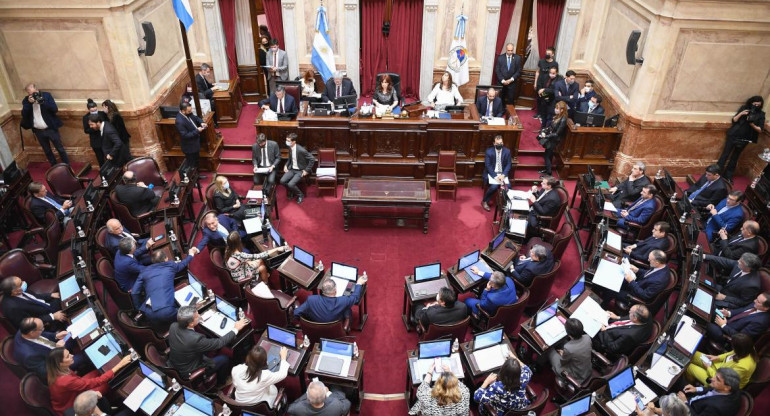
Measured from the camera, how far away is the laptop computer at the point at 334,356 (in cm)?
639

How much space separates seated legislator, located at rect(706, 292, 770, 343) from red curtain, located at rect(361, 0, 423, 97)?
906cm

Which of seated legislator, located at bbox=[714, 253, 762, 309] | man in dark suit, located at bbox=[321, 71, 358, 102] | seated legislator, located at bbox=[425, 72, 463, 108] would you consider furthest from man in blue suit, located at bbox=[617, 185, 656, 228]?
man in dark suit, located at bbox=[321, 71, 358, 102]

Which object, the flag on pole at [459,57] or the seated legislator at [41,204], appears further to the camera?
the flag on pole at [459,57]

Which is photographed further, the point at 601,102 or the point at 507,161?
the point at 601,102

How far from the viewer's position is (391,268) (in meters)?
9.13

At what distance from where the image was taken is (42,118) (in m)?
10.2

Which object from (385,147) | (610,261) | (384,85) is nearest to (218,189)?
(385,147)

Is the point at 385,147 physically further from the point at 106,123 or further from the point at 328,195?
the point at 106,123

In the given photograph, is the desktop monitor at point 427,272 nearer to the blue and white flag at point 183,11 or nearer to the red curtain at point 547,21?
the blue and white flag at point 183,11

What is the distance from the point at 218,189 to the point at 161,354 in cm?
312

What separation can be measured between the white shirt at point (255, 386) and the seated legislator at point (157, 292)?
5.31 feet

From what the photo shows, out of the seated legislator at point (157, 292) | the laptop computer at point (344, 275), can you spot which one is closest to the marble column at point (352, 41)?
the laptop computer at point (344, 275)

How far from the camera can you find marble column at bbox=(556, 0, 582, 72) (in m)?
12.6

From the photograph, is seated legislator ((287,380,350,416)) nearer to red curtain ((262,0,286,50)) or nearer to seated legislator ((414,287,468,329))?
seated legislator ((414,287,468,329))
